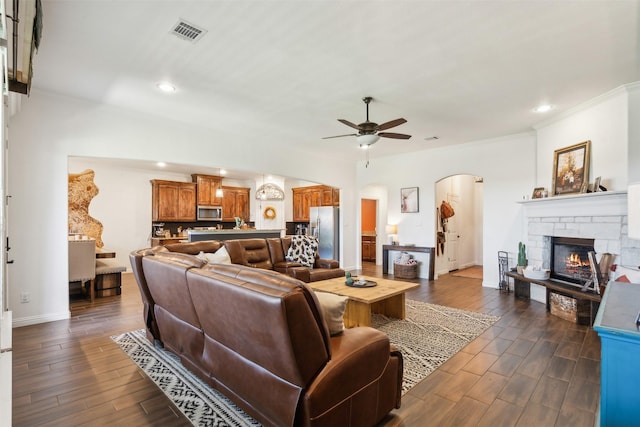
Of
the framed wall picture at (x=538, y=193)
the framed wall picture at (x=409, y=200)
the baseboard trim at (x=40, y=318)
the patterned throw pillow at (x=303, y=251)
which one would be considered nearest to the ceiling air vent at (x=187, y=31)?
the patterned throw pillow at (x=303, y=251)

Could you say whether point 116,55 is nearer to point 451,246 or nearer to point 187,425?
point 187,425

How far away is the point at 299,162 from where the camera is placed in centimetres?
702

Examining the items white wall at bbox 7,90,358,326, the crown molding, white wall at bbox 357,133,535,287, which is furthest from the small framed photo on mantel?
white wall at bbox 7,90,358,326

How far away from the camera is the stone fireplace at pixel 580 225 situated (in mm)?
3871

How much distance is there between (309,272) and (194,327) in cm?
276

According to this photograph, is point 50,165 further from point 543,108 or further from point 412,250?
point 543,108

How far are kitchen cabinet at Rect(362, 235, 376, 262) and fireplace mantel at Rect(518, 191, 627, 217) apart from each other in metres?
4.83

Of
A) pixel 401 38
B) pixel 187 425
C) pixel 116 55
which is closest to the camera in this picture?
pixel 187 425

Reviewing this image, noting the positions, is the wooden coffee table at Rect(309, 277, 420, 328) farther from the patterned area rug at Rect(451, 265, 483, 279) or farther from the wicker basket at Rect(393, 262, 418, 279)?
the patterned area rug at Rect(451, 265, 483, 279)

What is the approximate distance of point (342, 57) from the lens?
3115 millimetres

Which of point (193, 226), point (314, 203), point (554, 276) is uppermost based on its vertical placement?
point (314, 203)

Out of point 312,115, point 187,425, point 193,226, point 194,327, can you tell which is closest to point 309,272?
point 312,115

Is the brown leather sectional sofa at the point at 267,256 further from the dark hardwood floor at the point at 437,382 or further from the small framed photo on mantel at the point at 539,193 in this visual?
the small framed photo on mantel at the point at 539,193

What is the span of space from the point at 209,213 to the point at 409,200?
546 centimetres
